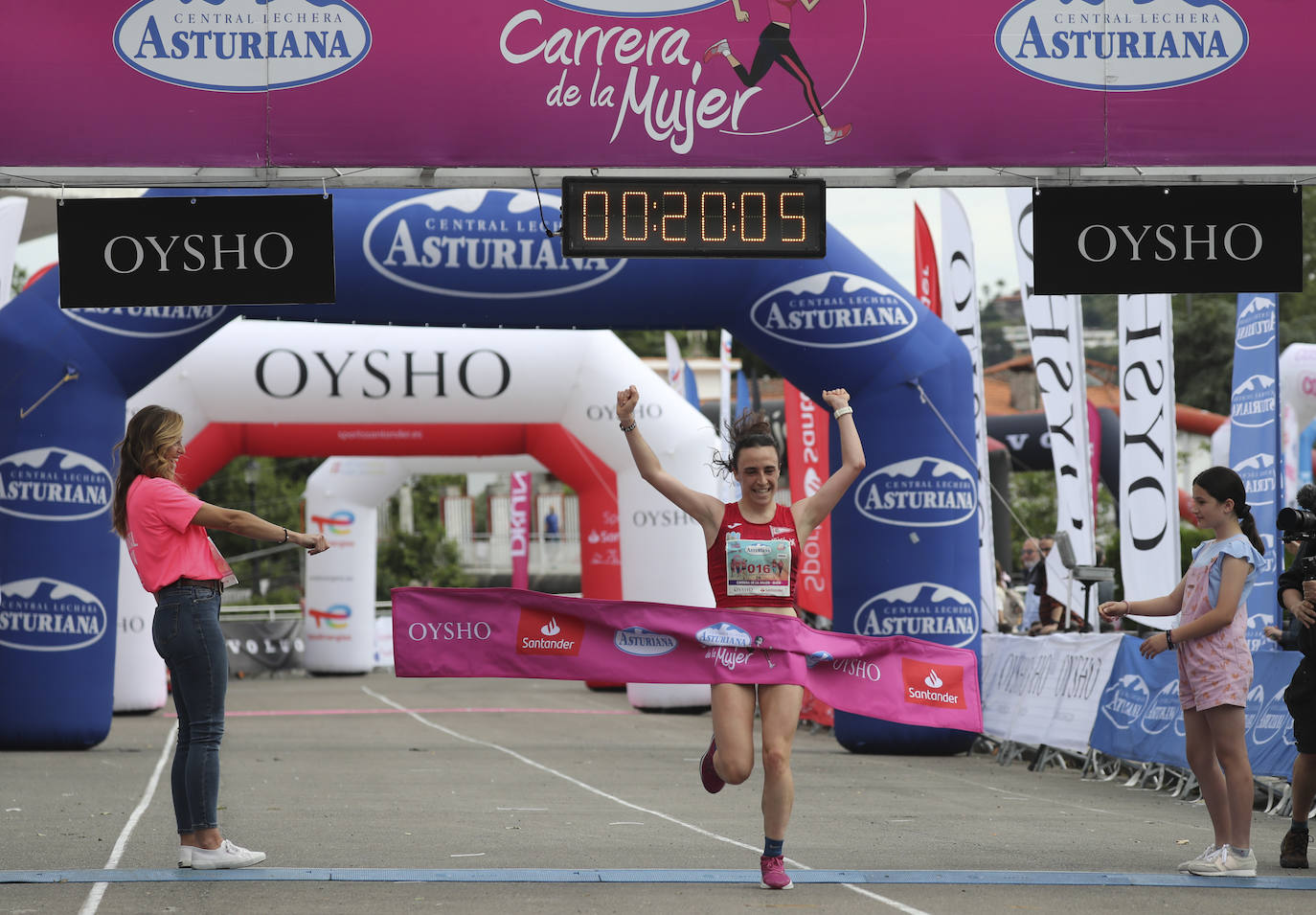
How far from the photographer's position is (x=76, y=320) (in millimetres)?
14008

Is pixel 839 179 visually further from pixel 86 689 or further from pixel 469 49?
pixel 86 689

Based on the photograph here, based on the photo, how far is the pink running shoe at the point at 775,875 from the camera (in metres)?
6.36

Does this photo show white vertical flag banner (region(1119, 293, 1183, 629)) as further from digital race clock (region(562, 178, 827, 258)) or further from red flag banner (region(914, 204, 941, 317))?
digital race clock (region(562, 178, 827, 258))

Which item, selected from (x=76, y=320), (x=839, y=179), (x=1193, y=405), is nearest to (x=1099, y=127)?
(x=839, y=179)

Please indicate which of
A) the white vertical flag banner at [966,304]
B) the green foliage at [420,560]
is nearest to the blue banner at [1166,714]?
the white vertical flag banner at [966,304]

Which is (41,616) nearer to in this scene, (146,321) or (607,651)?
(146,321)

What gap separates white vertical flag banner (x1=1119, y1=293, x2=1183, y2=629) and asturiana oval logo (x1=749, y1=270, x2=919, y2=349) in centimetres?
223

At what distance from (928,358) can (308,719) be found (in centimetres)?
846

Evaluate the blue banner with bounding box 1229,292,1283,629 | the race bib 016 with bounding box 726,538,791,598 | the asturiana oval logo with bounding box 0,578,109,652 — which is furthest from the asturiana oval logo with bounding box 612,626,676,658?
the asturiana oval logo with bounding box 0,578,109,652

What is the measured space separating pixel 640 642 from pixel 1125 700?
20.4 feet

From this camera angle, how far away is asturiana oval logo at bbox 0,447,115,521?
13.9 m

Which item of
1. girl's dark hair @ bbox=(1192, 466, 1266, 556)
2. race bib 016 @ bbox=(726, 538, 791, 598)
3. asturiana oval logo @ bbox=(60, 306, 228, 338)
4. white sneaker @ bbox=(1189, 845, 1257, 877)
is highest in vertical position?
asturiana oval logo @ bbox=(60, 306, 228, 338)

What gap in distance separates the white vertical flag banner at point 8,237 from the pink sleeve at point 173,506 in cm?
859

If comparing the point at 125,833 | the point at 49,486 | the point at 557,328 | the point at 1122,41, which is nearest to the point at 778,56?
the point at 1122,41
